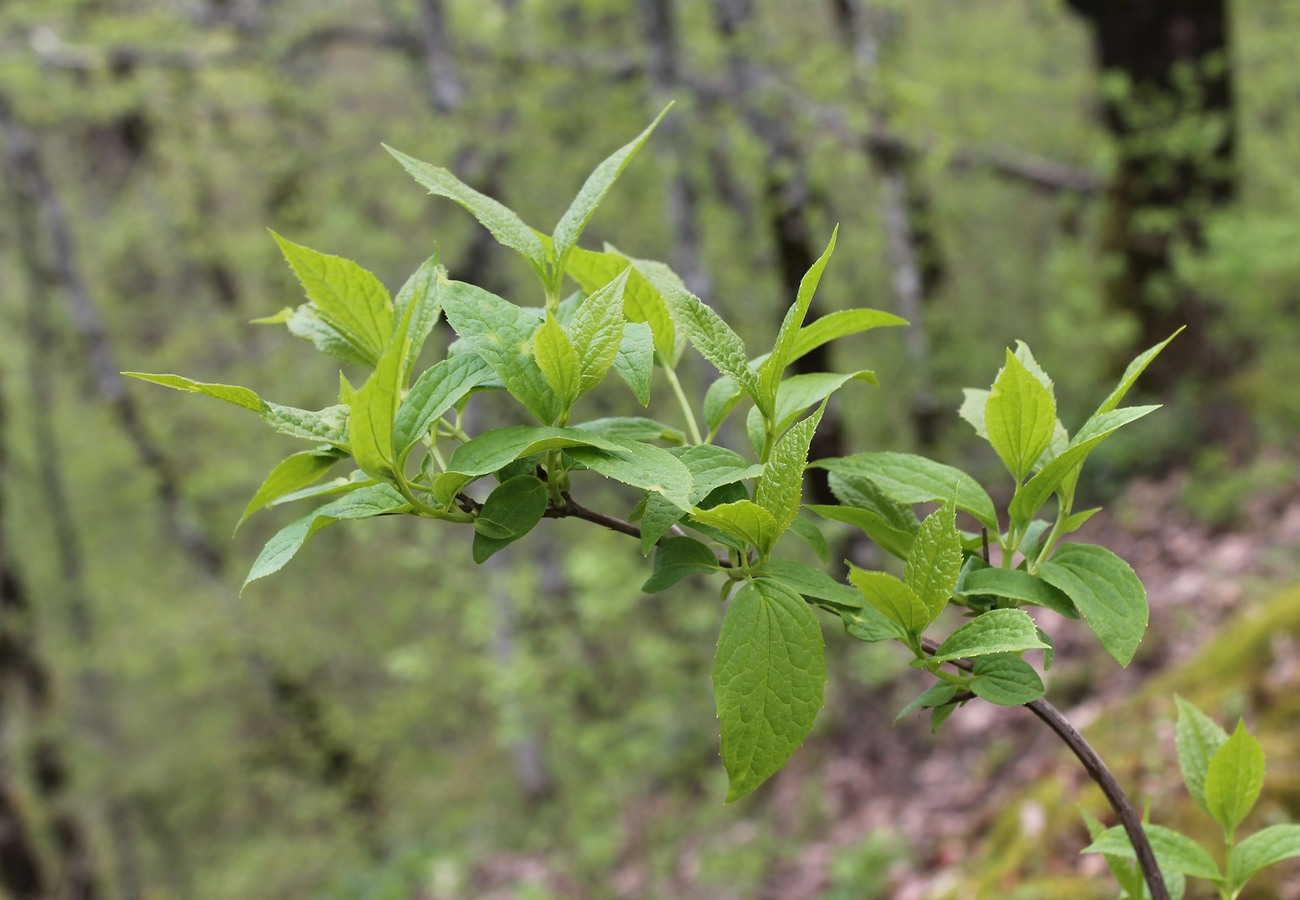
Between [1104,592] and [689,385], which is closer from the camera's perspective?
[1104,592]

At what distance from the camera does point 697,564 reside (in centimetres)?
75

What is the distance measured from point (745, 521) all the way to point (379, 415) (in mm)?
264

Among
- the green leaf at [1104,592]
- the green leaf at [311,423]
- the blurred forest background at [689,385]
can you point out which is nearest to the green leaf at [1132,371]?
the green leaf at [1104,592]

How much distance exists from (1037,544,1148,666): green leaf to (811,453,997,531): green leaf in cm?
7

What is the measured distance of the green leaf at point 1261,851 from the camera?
81cm

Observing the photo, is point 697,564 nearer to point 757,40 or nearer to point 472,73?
point 757,40

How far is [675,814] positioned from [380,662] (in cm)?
581

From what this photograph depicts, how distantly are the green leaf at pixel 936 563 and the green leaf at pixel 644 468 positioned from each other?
0.61 ft

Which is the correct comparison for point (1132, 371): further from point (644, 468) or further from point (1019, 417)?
point (644, 468)

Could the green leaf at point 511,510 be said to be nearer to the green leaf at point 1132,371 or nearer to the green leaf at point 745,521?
the green leaf at point 745,521

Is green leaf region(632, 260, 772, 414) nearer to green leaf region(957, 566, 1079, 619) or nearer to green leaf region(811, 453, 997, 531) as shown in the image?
green leaf region(811, 453, 997, 531)

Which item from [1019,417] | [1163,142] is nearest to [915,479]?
[1019,417]

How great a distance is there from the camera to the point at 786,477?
683 mm

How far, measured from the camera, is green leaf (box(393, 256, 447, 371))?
683 mm
